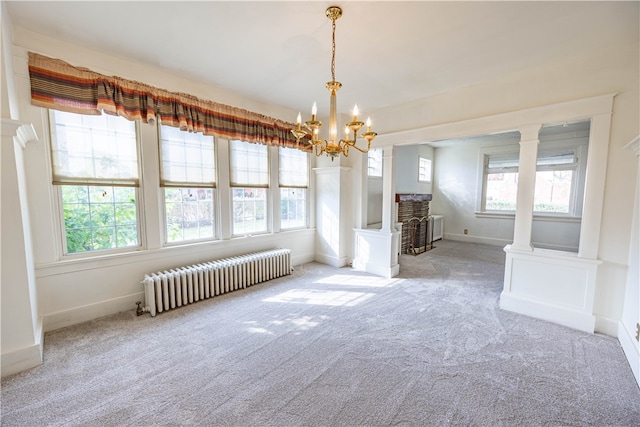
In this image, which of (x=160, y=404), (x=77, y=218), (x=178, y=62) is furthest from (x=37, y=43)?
(x=160, y=404)

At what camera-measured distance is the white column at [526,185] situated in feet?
9.61

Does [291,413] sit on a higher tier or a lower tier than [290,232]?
lower

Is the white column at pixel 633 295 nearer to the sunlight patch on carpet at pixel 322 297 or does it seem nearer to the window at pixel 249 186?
the sunlight patch on carpet at pixel 322 297

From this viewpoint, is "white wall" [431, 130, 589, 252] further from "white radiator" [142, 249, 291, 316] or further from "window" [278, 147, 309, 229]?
"white radiator" [142, 249, 291, 316]

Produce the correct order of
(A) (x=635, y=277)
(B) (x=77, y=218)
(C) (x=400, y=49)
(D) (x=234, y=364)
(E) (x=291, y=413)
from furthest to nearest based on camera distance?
(B) (x=77, y=218) < (C) (x=400, y=49) < (A) (x=635, y=277) < (D) (x=234, y=364) < (E) (x=291, y=413)

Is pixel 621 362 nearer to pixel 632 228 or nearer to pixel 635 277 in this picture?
pixel 635 277

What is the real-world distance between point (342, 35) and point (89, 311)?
12.6 feet

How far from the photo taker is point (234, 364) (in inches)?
82.5

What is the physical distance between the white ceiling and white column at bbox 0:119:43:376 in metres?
1.12

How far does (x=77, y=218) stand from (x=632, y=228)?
219 inches

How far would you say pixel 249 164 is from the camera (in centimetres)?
404

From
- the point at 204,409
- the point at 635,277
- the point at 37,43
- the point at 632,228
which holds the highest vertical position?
the point at 37,43

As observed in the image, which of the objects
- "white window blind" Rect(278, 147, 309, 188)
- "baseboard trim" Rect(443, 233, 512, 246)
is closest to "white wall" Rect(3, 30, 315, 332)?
"white window blind" Rect(278, 147, 309, 188)

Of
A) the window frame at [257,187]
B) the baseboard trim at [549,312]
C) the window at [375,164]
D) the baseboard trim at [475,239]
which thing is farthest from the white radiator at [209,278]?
the baseboard trim at [475,239]
